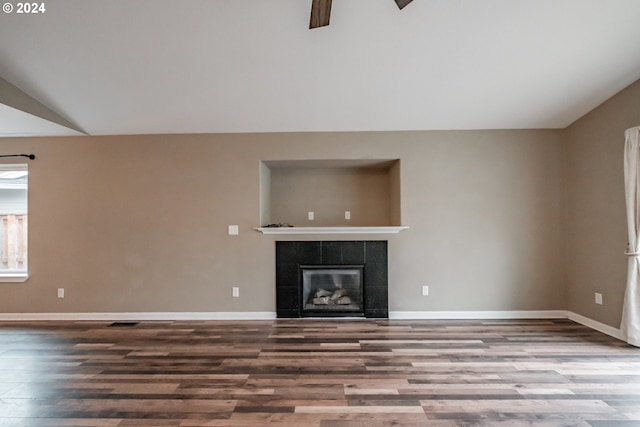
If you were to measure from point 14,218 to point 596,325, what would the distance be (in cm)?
713

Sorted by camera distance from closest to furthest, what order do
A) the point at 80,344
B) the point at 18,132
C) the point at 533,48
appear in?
the point at 533,48 → the point at 80,344 → the point at 18,132

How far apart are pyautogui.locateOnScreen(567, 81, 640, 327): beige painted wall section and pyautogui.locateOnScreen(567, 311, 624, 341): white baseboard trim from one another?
48 millimetres

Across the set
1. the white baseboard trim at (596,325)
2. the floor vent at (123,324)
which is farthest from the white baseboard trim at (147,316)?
the white baseboard trim at (596,325)

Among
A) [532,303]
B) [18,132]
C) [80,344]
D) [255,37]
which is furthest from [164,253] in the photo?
[532,303]

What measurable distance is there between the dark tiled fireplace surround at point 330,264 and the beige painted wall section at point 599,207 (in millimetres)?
2245

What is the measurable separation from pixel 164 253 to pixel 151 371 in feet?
5.75

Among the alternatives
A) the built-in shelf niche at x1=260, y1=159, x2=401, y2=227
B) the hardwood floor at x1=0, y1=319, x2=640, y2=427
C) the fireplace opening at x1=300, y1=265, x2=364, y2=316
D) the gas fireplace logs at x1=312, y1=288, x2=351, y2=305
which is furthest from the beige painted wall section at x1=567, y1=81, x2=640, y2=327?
the gas fireplace logs at x1=312, y1=288, x2=351, y2=305

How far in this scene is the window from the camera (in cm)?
421

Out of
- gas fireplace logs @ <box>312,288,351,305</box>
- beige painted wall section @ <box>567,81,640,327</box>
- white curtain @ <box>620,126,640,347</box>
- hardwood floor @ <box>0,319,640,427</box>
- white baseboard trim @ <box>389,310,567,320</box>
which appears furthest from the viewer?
gas fireplace logs @ <box>312,288,351,305</box>

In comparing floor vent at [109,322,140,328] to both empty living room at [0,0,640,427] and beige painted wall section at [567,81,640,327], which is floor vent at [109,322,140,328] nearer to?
empty living room at [0,0,640,427]

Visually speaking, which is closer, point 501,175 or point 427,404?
point 427,404

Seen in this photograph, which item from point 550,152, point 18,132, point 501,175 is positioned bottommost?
point 501,175

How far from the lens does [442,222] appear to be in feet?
13.2

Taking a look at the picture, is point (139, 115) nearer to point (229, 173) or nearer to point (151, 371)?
point (229, 173)
